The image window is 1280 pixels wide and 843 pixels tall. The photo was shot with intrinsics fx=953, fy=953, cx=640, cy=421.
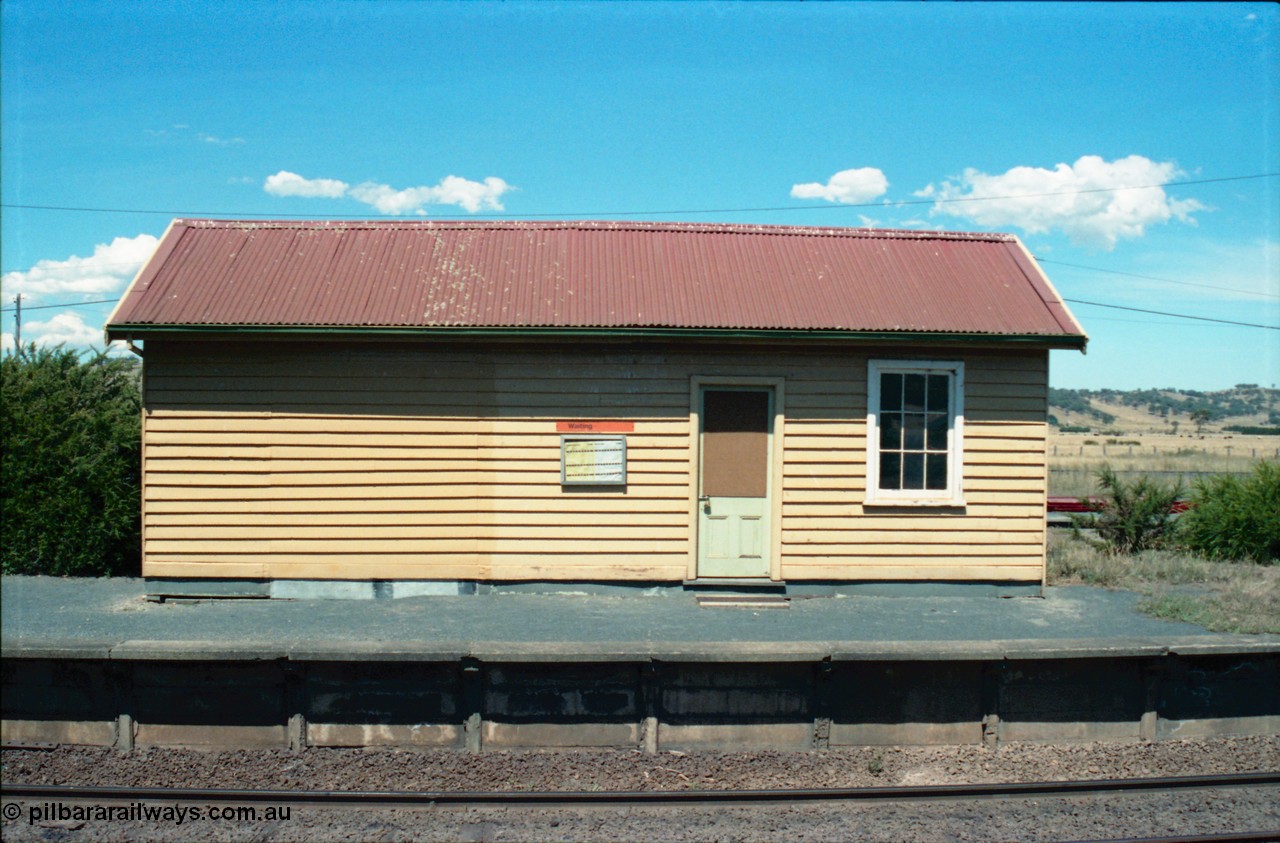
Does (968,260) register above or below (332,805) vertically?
above

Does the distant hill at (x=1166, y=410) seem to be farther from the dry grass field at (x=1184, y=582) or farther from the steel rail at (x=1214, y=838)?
the steel rail at (x=1214, y=838)

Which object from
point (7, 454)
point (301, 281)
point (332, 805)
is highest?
point (301, 281)

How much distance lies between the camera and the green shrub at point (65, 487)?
11539mm

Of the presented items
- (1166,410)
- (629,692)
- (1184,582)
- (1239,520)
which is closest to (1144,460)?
(1239,520)

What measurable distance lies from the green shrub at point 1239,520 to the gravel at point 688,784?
6.94 meters

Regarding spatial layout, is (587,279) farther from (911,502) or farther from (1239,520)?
(1239,520)

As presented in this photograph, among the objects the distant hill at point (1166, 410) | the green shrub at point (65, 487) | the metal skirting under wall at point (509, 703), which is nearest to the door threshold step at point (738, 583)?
the metal skirting under wall at point (509, 703)

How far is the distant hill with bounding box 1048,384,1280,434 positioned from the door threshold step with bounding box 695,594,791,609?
81.9m

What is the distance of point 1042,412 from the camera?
35.2 feet

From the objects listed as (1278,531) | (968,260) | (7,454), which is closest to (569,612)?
(968,260)

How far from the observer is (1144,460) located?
42906 millimetres

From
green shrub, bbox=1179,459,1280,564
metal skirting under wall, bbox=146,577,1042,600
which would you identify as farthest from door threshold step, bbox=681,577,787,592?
green shrub, bbox=1179,459,1280,564

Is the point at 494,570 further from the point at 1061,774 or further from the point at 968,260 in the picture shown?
the point at 968,260

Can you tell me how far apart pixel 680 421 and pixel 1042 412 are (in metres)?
4.11
